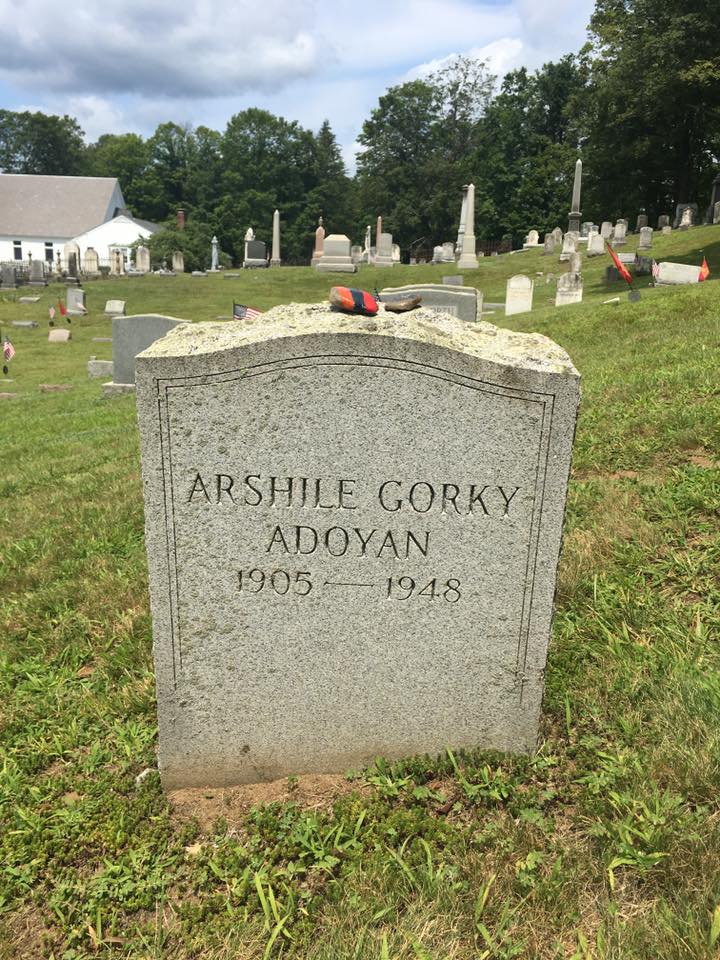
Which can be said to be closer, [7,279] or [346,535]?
[346,535]

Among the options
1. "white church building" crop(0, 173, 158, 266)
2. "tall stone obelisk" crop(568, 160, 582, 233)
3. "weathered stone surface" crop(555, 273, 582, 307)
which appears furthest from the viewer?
"white church building" crop(0, 173, 158, 266)

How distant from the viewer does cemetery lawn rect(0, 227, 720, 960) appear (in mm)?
2119

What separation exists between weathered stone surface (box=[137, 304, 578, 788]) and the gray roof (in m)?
69.5

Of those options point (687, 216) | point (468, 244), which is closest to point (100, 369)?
point (468, 244)

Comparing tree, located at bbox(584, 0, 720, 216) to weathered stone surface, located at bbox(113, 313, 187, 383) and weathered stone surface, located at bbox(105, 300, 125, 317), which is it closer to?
weathered stone surface, located at bbox(113, 313, 187, 383)

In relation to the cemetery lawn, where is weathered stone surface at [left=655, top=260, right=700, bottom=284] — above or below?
above

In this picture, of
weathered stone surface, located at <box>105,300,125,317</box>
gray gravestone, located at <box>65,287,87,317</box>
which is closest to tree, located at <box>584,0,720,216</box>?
weathered stone surface, located at <box>105,300,125,317</box>

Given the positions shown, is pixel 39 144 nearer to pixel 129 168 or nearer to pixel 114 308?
pixel 129 168

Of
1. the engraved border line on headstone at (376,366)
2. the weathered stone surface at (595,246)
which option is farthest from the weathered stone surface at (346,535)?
the weathered stone surface at (595,246)

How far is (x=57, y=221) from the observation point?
211 ft

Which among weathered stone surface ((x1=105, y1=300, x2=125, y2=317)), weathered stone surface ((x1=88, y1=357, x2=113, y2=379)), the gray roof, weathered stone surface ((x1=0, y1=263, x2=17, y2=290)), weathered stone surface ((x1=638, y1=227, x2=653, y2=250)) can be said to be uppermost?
the gray roof

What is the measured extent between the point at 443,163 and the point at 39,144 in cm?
5627

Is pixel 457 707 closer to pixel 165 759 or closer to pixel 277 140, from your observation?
pixel 165 759

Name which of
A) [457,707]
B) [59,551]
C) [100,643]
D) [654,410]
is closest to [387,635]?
[457,707]
